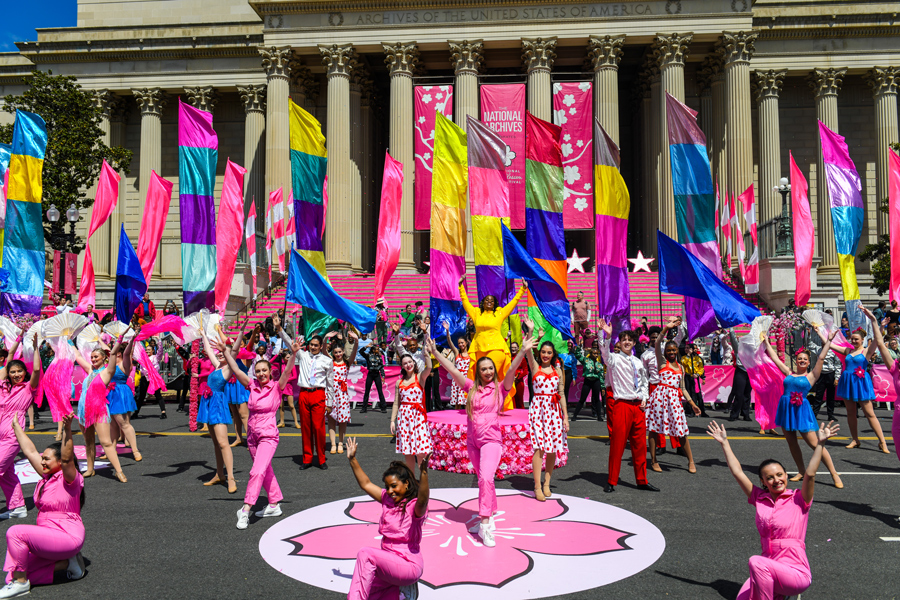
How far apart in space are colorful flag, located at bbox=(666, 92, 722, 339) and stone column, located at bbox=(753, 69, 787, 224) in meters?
19.1

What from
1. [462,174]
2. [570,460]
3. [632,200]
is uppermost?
[632,200]

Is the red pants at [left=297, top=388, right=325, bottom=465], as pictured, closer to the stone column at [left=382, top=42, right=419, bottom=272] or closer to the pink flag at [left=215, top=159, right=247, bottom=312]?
the pink flag at [left=215, top=159, right=247, bottom=312]

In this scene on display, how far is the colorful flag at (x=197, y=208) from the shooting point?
14.7 m

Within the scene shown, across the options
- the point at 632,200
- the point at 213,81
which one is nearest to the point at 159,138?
the point at 213,81

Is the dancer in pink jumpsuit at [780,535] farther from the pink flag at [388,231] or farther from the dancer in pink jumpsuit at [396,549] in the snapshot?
the pink flag at [388,231]

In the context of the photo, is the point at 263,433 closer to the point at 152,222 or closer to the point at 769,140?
the point at 152,222

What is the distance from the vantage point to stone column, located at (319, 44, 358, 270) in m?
29.8

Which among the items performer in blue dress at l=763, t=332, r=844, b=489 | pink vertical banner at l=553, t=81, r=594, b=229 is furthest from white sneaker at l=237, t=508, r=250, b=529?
pink vertical banner at l=553, t=81, r=594, b=229

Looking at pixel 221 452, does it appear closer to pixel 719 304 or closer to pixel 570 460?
pixel 570 460

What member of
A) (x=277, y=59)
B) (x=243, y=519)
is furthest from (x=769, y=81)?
(x=243, y=519)

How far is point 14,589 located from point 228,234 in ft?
37.8

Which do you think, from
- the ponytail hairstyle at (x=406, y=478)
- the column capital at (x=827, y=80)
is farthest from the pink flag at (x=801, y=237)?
the column capital at (x=827, y=80)

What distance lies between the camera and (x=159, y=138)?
35.6 metres

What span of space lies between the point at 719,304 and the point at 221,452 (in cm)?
735
